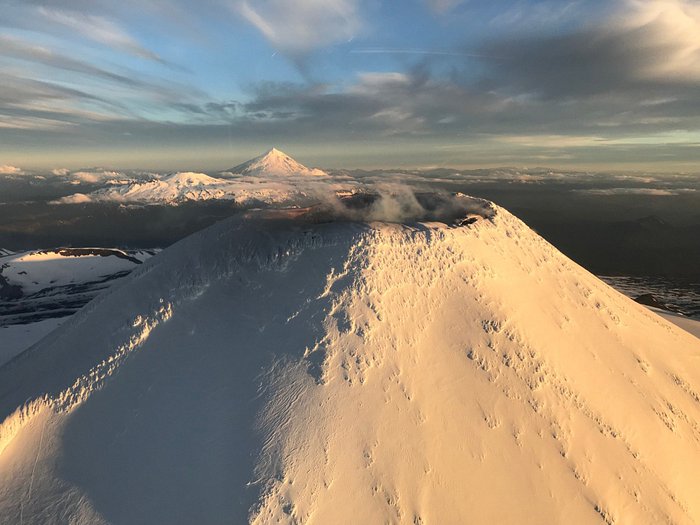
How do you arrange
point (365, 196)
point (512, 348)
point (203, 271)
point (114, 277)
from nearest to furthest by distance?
point (512, 348) < point (203, 271) < point (365, 196) < point (114, 277)

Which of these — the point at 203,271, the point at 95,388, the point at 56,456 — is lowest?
the point at 56,456

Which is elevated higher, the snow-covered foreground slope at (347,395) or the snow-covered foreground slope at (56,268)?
the snow-covered foreground slope at (347,395)

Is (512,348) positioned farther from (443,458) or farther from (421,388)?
(443,458)

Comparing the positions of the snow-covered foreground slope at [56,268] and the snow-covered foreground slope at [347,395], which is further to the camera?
the snow-covered foreground slope at [56,268]

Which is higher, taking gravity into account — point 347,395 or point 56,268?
point 347,395

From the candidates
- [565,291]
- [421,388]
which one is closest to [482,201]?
[565,291]

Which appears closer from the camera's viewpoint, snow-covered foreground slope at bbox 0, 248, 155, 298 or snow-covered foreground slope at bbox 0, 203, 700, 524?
snow-covered foreground slope at bbox 0, 203, 700, 524

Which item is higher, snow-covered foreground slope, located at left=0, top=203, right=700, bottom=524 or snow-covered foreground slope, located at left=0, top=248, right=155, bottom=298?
snow-covered foreground slope, located at left=0, top=203, right=700, bottom=524

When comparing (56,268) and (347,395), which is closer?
(347,395)
